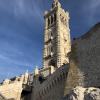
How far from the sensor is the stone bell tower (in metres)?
53.5

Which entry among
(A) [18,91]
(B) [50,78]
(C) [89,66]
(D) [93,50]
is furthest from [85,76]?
(A) [18,91]

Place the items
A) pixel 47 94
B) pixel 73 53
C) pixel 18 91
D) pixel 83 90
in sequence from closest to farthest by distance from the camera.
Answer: pixel 83 90
pixel 73 53
pixel 47 94
pixel 18 91

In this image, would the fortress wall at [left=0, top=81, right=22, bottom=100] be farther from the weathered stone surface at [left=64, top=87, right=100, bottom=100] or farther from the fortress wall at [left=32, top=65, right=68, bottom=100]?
the weathered stone surface at [left=64, top=87, right=100, bottom=100]

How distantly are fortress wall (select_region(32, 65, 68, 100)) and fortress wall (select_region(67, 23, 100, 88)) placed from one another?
6.93m

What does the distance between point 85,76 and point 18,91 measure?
19561mm

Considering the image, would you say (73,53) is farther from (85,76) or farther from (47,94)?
(47,94)

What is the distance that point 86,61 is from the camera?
1033 inches

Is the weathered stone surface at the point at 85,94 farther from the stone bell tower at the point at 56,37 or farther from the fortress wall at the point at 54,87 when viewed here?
the stone bell tower at the point at 56,37

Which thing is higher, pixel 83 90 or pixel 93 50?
pixel 93 50

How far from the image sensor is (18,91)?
4288 centimetres

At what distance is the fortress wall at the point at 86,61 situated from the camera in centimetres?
2518

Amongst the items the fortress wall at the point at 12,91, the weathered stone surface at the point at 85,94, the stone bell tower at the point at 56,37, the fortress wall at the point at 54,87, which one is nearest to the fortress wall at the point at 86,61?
the weathered stone surface at the point at 85,94

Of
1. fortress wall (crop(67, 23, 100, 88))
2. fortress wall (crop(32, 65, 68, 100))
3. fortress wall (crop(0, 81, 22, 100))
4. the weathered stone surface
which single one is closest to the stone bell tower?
fortress wall (crop(0, 81, 22, 100))

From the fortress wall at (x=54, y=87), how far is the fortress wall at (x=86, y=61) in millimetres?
6930
